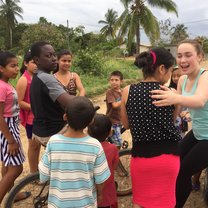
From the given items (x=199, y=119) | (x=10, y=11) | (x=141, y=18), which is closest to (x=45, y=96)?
(x=199, y=119)

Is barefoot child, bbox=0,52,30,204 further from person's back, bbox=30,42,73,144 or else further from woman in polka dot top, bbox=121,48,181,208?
woman in polka dot top, bbox=121,48,181,208

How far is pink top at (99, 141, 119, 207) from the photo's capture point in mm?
2504

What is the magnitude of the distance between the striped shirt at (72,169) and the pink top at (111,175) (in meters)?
0.33

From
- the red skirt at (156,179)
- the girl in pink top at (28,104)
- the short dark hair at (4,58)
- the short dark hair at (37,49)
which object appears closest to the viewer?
the red skirt at (156,179)

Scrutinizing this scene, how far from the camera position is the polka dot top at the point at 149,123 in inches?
84.7

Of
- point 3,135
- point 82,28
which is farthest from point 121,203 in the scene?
point 82,28

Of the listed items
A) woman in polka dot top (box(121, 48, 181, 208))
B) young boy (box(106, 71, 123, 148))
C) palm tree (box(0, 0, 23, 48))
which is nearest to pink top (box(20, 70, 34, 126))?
young boy (box(106, 71, 123, 148))

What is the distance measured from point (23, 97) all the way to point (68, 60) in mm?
774

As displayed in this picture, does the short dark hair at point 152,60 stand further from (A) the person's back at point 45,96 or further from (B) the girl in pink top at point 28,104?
(B) the girl in pink top at point 28,104

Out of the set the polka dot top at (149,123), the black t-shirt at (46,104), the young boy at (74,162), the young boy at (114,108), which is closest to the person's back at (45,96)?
the black t-shirt at (46,104)

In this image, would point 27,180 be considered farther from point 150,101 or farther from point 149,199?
point 150,101

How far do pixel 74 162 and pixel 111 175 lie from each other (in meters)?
0.61

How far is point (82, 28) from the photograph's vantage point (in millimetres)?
29859

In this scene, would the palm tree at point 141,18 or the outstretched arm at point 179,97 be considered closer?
the outstretched arm at point 179,97
